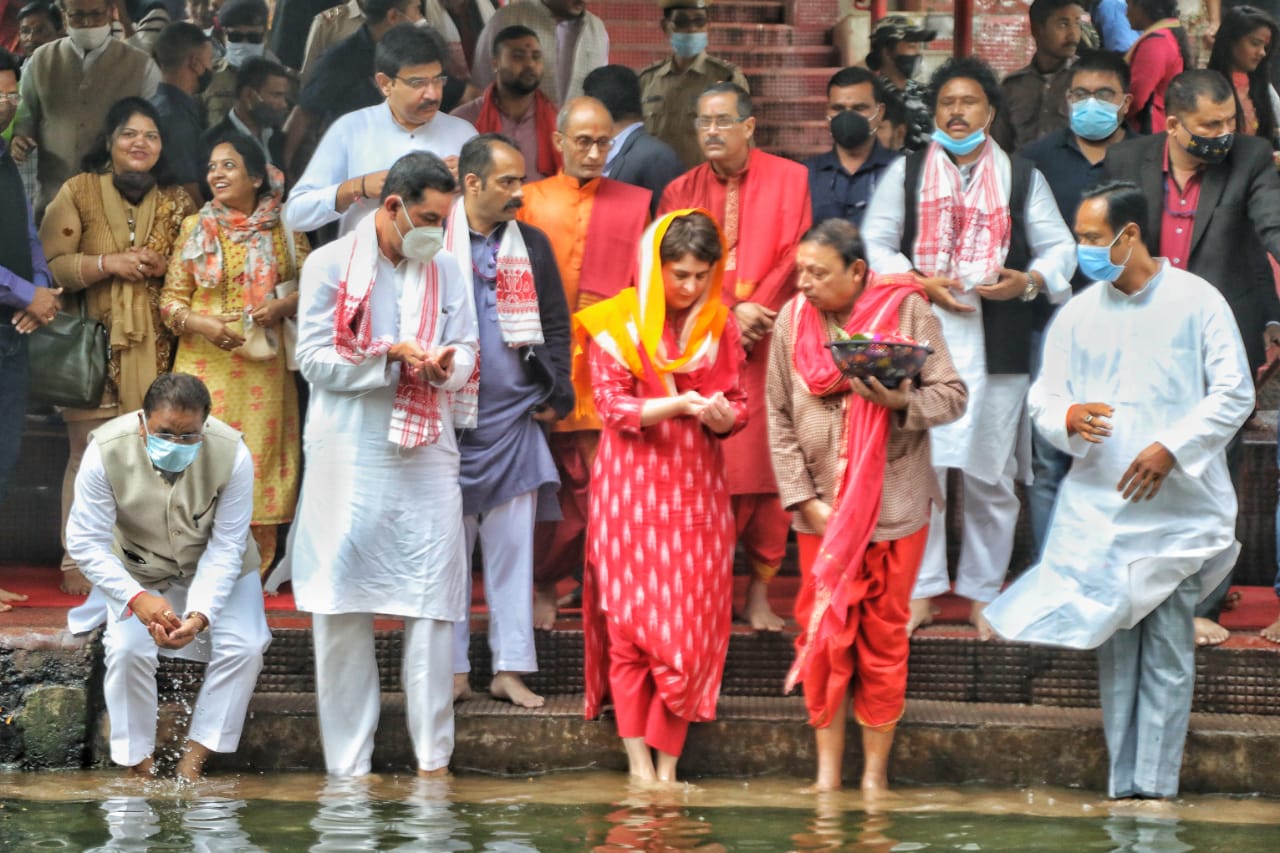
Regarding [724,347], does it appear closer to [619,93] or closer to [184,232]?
[619,93]

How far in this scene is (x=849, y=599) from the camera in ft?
21.5

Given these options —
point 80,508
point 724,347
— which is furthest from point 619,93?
point 80,508

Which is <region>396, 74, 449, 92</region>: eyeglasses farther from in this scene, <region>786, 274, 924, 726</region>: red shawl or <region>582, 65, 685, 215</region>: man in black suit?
<region>786, 274, 924, 726</region>: red shawl

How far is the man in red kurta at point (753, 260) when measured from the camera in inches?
291

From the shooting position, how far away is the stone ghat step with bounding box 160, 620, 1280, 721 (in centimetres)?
710

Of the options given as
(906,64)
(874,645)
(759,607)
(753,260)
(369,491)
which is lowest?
(874,645)

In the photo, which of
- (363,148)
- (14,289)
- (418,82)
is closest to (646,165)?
(418,82)

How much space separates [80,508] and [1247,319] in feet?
14.4

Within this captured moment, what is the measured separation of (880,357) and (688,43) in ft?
10.5

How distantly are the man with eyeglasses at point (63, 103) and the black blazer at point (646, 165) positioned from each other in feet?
7.30

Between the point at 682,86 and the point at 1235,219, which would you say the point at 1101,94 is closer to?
the point at 1235,219

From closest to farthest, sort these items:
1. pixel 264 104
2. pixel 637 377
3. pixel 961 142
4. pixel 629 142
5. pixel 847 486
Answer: pixel 847 486
pixel 637 377
pixel 961 142
pixel 629 142
pixel 264 104

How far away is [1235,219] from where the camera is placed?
7215 mm

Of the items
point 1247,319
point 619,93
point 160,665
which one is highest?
point 619,93
